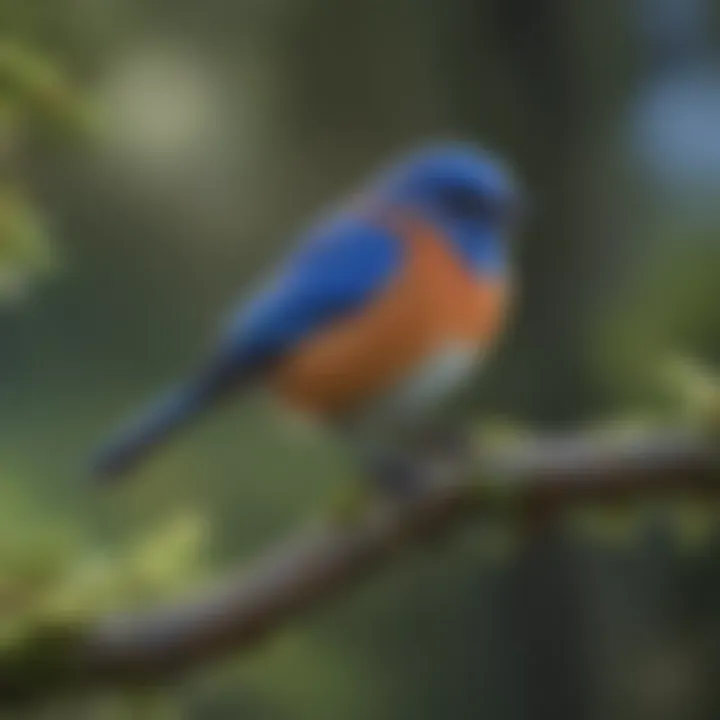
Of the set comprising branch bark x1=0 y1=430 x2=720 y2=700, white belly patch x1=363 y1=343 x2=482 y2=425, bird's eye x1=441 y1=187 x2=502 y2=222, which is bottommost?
branch bark x1=0 y1=430 x2=720 y2=700

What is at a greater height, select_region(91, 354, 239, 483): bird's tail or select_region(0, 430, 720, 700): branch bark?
select_region(91, 354, 239, 483): bird's tail

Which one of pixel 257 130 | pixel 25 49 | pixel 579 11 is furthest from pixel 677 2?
pixel 25 49

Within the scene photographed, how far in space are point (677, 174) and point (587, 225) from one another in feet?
0.22

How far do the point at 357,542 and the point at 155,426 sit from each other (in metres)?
0.13

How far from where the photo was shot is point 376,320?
910 mm

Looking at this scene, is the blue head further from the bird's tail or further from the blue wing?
the bird's tail

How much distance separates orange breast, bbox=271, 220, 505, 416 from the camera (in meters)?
0.91

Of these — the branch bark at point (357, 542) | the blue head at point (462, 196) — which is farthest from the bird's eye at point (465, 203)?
the branch bark at point (357, 542)

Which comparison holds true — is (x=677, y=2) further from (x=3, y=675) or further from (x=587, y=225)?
(x=3, y=675)

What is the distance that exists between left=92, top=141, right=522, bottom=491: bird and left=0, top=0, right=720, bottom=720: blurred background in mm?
17

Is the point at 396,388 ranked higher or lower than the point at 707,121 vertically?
lower

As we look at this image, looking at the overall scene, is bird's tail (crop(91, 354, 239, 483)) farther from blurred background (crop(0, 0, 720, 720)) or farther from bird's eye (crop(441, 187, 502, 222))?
bird's eye (crop(441, 187, 502, 222))

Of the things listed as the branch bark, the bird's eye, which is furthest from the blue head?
the branch bark

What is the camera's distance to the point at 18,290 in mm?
978
